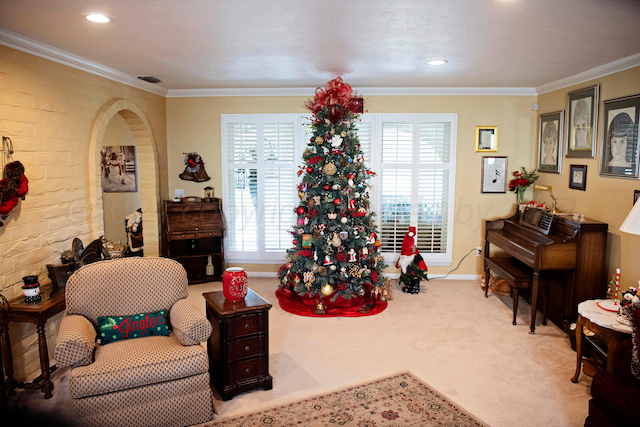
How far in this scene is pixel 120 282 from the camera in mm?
3164

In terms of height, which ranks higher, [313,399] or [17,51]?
[17,51]

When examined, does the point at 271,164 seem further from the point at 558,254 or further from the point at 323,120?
the point at 558,254

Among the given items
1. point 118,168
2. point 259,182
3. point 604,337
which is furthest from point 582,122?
point 118,168

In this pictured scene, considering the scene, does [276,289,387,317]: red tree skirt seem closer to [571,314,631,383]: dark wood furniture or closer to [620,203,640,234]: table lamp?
[571,314,631,383]: dark wood furniture

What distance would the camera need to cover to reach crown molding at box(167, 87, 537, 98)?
19.4ft

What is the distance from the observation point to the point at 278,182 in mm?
6246

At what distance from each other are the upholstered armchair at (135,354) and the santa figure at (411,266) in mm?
3168

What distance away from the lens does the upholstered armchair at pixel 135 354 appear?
2.61 metres

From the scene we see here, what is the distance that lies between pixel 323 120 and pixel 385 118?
56.4 inches

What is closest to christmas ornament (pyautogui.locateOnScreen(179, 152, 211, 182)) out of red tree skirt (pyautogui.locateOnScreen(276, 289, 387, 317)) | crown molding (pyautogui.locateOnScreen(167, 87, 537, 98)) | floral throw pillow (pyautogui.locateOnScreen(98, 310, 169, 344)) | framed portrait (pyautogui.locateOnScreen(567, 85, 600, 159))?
crown molding (pyautogui.locateOnScreen(167, 87, 537, 98))

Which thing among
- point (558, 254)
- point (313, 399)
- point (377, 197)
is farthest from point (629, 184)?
point (313, 399)

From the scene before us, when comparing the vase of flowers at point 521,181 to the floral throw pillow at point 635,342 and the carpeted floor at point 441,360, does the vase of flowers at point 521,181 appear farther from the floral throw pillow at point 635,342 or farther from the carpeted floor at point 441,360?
the floral throw pillow at point 635,342

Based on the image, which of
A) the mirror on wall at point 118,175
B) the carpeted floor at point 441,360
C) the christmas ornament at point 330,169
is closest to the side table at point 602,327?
the carpeted floor at point 441,360

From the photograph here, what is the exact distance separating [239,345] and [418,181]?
3.86 m
